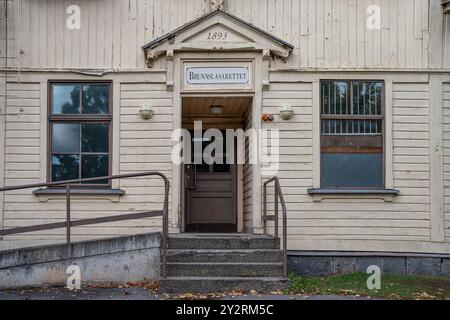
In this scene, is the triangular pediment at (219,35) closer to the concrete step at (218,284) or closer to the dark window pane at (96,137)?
the dark window pane at (96,137)

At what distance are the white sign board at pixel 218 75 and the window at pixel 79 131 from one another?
1.50m

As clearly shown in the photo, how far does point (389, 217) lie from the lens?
37.9ft

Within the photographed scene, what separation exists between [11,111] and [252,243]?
4794mm

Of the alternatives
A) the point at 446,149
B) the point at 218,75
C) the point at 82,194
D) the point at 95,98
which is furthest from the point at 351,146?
the point at 82,194

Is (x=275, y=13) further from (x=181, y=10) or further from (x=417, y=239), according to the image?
(x=417, y=239)

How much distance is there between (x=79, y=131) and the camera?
1176cm

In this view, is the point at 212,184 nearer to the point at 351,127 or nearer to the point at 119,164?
the point at 119,164

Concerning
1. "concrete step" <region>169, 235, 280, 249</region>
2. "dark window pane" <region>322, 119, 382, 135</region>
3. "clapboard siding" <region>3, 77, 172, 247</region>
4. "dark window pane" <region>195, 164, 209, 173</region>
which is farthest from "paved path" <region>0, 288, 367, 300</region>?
"dark window pane" <region>195, 164, 209, 173</region>

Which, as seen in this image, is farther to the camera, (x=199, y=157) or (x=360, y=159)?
(x=199, y=157)

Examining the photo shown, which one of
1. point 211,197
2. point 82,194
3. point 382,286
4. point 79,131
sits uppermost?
point 79,131

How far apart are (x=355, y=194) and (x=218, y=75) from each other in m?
3.14

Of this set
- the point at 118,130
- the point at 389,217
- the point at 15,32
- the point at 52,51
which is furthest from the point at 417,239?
the point at 15,32

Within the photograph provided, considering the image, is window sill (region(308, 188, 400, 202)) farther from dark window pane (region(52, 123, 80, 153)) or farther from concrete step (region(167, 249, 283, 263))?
dark window pane (region(52, 123, 80, 153))

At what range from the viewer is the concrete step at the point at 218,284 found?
369 inches
